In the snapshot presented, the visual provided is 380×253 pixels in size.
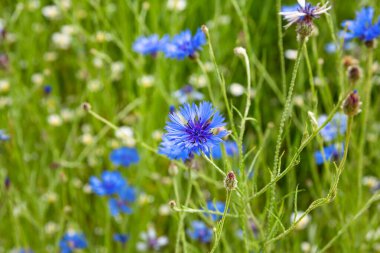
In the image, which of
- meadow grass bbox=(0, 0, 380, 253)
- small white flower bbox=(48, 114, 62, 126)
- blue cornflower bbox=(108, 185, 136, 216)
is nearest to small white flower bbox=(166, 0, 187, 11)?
meadow grass bbox=(0, 0, 380, 253)

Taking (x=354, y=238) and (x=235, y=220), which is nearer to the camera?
(x=354, y=238)

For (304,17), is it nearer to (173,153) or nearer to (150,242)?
(173,153)

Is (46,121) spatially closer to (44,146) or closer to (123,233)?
(44,146)

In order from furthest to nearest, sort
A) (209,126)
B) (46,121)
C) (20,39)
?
(20,39) < (46,121) < (209,126)

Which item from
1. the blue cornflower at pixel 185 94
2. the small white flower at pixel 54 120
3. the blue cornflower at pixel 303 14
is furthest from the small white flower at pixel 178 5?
→ the blue cornflower at pixel 303 14

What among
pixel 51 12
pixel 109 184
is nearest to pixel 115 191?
pixel 109 184

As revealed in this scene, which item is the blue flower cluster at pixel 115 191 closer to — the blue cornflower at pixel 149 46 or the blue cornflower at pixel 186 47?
the blue cornflower at pixel 149 46

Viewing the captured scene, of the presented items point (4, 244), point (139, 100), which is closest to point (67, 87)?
point (139, 100)
